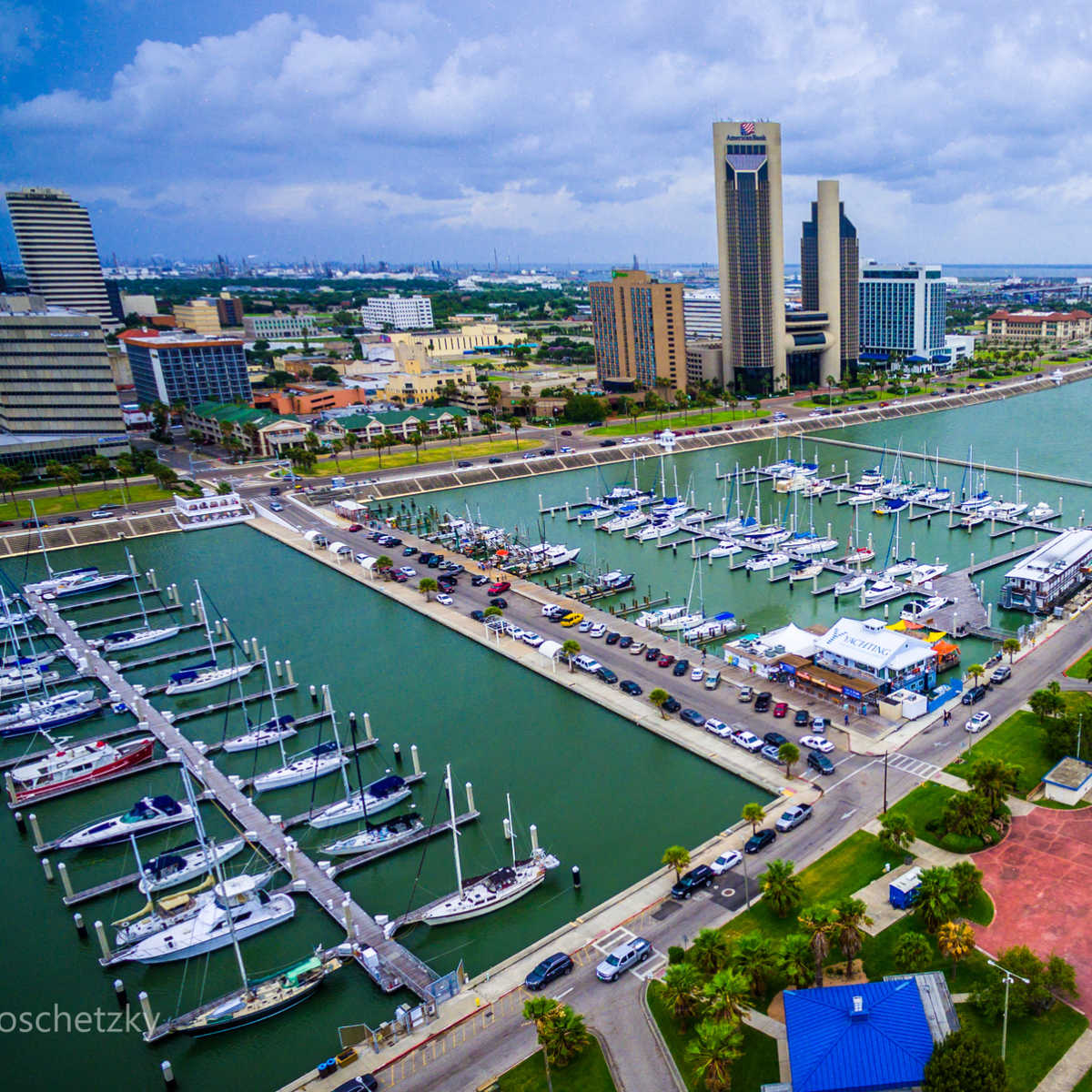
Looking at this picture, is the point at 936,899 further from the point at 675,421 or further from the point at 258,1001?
the point at 675,421

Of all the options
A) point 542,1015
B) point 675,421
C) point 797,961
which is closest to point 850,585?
point 797,961

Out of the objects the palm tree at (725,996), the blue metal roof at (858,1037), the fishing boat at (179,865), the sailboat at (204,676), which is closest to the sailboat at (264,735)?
the sailboat at (204,676)

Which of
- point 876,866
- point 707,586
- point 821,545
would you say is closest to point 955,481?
point 821,545

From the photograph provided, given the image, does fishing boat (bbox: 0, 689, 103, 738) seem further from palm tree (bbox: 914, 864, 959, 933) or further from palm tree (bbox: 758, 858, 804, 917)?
palm tree (bbox: 914, 864, 959, 933)

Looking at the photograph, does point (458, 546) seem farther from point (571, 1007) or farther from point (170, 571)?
point (571, 1007)

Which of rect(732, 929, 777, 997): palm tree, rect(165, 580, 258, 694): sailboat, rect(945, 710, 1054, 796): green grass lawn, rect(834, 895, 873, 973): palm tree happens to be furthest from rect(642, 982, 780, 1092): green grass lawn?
rect(165, 580, 258, 694): sailboat

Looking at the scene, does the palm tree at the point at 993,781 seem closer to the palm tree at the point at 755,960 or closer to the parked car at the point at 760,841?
the parked car at the point at 760,841
